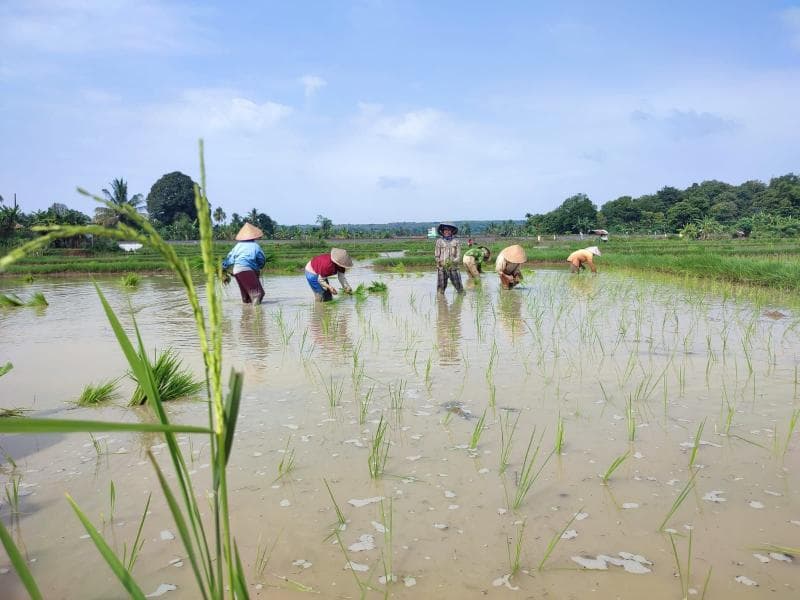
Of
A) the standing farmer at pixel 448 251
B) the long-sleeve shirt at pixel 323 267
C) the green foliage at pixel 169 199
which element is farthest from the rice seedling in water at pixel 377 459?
the green foliage at pixel 169 199

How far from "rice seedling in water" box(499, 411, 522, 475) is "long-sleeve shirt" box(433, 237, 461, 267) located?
6492 mm

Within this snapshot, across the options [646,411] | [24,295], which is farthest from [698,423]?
[24,295]

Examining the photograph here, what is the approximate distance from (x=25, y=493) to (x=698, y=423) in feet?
10.7

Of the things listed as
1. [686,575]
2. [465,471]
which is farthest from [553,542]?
[465,471]

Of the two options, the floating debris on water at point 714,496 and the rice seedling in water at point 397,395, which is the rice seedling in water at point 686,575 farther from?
the rice seedling in water at point 397,395

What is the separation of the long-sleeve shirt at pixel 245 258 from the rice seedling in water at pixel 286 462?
5.83 metres

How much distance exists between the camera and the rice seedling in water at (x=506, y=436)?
2615 millimetres

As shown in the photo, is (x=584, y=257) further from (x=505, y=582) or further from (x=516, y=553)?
(x=505, y=582)

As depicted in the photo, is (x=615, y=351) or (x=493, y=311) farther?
(x=493, y=311)

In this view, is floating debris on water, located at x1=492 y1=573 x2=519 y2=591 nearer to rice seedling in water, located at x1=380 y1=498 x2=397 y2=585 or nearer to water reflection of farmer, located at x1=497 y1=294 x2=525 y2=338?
rice seedling in water, located at x1=380 y1=498 x2=397 y2=585

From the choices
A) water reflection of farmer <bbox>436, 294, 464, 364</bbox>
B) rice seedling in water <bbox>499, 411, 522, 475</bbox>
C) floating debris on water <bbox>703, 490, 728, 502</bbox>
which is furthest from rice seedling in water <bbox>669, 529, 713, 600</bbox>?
water reflection of farmer <bbox>436, 294, 464, 364</bbox>

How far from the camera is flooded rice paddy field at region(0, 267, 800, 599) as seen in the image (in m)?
1.84

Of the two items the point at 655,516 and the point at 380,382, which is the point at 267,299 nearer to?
the point at 380,382

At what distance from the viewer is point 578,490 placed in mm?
2359
